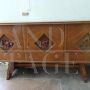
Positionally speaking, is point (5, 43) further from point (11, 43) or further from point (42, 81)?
point (42, 81)

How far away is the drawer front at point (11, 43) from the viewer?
2051mm

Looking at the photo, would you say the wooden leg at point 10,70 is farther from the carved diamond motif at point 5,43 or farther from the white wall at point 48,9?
the white wall at point 48,9

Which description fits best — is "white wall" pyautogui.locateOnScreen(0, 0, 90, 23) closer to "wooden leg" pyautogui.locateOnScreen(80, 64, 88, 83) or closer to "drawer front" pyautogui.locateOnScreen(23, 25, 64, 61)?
"drawer front" pyautogui.locateOnScreen(23, 25, 64, 61)

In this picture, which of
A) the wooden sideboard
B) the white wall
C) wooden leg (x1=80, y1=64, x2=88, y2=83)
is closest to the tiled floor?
wooden leg (x1=80, y1=64, x2=88, y2=83)

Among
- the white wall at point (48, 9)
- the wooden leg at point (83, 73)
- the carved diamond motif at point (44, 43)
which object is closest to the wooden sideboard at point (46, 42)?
the carved diamond motif at point (44, 43)

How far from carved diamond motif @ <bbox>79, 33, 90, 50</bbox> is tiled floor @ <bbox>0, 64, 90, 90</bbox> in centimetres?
47

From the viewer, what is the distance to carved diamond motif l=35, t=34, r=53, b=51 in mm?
2059

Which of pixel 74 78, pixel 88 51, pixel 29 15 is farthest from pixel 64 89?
pixel 29 15

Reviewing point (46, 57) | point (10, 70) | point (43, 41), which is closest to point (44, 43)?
point (43, 41)

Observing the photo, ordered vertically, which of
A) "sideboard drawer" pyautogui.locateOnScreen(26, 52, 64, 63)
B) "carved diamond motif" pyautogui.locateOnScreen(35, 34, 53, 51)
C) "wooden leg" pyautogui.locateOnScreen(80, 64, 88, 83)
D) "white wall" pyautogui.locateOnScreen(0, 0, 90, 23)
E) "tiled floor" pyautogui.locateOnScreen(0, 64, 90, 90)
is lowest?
"tiled floor" pyautogui.locateOnScreen(0, 64, 90, 90)

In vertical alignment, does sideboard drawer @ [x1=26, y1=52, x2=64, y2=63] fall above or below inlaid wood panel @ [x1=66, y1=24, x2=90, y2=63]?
below

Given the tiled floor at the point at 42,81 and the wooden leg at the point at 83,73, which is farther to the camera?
the wooden leg at the point at 83,73

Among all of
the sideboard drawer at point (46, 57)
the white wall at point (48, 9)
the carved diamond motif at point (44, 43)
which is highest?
the white wall at point (48, 9)

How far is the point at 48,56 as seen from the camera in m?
2.09
